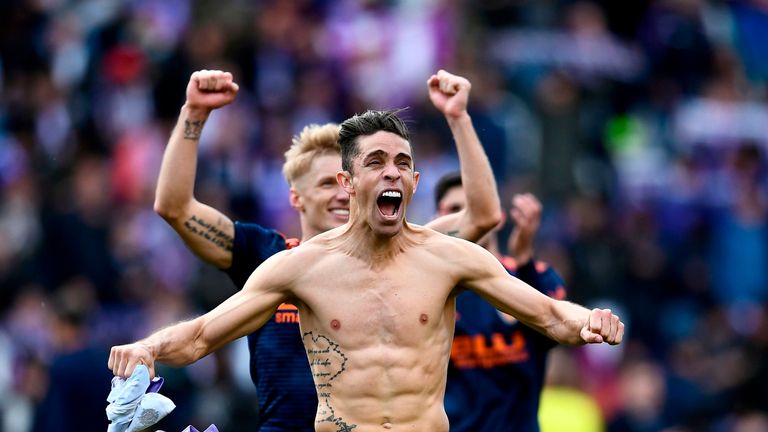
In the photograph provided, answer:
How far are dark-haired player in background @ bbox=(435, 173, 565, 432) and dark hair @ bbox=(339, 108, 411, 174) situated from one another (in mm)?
1963

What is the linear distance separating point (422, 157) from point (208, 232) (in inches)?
292

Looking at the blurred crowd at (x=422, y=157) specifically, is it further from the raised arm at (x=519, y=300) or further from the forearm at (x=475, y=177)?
the raised arm at (x=519, y=300)

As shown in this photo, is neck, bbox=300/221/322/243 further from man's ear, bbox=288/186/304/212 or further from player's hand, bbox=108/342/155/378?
player's hand, bbox=108/342/155/378

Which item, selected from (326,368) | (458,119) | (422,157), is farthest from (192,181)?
(422,157)

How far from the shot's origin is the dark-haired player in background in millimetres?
9625

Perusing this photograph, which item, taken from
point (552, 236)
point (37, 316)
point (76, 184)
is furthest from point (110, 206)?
point (552, 236)

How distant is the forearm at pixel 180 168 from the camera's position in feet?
28.7

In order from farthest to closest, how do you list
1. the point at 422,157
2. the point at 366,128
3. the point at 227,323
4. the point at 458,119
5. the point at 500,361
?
the point at 422,157 → the point at 500,361 → the point at 458,119 → the point at 366,128 → the point at 227,323

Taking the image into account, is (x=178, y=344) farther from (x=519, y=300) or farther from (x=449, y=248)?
(x=519, y=300)

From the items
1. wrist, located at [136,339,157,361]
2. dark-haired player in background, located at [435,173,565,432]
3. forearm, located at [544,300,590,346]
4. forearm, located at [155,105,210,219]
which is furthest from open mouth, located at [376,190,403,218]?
dark-haired player in background, located at [435,173,565,432]

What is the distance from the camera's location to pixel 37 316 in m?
15.1

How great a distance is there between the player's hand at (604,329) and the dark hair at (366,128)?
4.27ft

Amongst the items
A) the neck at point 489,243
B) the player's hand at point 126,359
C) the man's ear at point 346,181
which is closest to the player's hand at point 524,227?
the neck at point 489,243

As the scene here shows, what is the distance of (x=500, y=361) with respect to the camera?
9695mm
